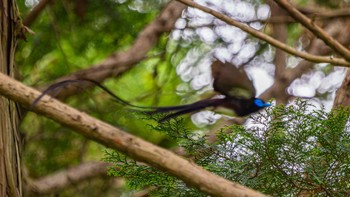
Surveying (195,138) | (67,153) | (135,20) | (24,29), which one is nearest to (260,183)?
(195,138)

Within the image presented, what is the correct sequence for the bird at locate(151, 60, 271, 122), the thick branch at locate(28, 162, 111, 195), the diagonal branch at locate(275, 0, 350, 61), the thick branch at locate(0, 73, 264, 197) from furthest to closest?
the thick branch at locate(28, 162, 111, 195) → the bird at locate(151, 60, 271, 122) → the diagonal branch at locate(275, 0, 350, 61) → the thick branch at locate(0, 73, 264, 197)

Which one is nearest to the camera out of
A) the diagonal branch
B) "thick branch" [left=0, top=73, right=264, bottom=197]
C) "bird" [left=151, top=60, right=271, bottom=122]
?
"thick branch" [left=0, top=73, right=264, bottom=197]

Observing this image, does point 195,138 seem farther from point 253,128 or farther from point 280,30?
point 280,30

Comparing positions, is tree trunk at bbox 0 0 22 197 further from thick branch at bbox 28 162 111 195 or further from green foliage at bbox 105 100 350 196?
thick branch at bbox 28 162 111 195

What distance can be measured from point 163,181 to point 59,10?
1.43 metres

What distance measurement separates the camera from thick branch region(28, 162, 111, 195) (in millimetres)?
2668

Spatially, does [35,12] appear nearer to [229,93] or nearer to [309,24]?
[229,93]

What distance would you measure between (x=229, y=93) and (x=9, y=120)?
20.8 inches

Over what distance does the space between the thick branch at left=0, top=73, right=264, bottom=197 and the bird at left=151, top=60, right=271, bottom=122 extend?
33cm

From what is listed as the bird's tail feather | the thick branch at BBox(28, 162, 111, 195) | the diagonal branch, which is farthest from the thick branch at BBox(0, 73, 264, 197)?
the thick branch at BBox(28, 162, 111, 195)

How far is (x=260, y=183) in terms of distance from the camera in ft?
5.60

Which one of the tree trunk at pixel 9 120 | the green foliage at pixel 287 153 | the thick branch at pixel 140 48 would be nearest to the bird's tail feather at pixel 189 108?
the green foliage at pixel 287 153

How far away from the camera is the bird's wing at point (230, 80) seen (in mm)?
1626

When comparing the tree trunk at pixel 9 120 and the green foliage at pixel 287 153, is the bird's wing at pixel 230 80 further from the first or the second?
the tree trunk at pixel 9 120
